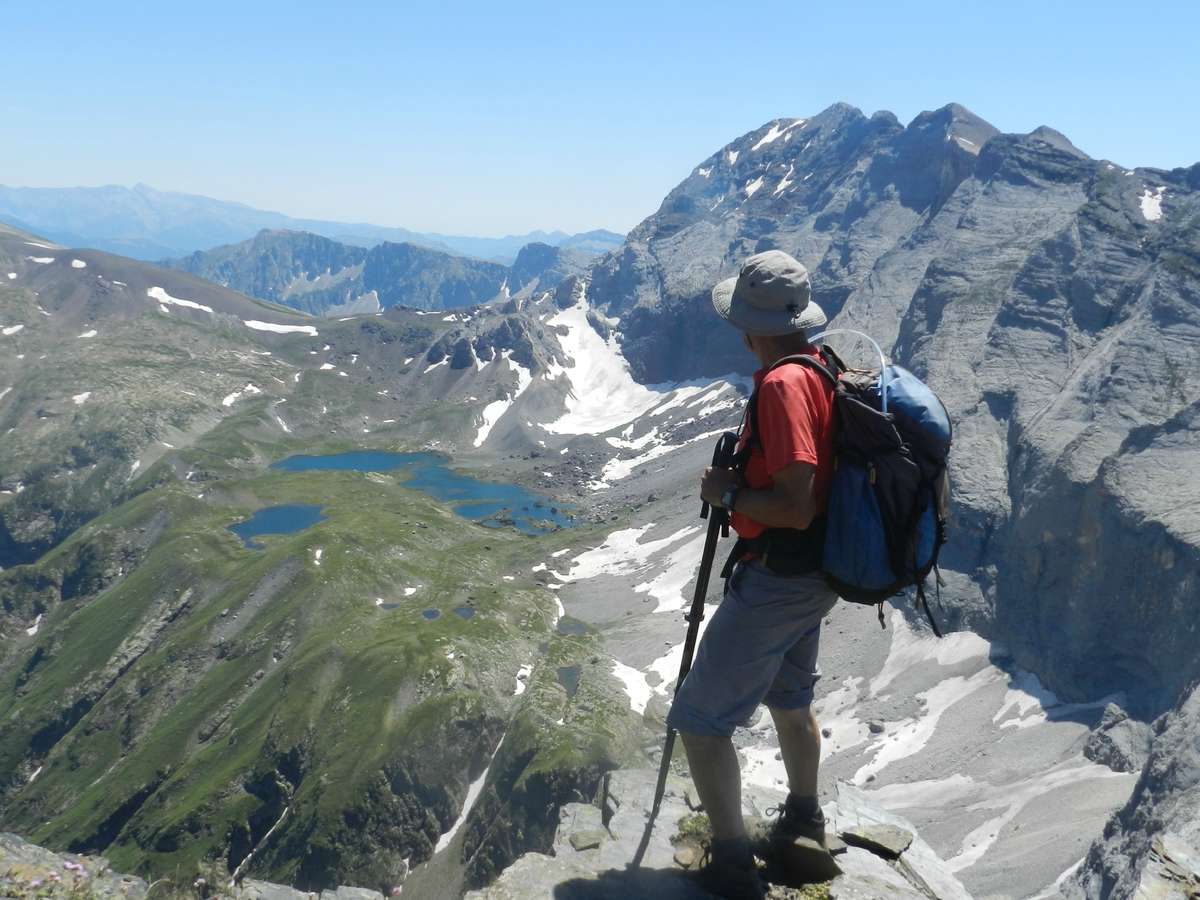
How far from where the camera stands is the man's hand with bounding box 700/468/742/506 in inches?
336

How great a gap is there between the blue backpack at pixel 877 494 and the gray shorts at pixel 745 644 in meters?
0.38

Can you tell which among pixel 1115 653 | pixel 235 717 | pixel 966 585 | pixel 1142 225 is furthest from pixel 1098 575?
pixel 235 717

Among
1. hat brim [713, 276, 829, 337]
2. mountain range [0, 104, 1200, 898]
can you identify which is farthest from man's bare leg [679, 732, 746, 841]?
mountain range [0, 104, 1200, 898]

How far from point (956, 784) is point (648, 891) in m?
75.9

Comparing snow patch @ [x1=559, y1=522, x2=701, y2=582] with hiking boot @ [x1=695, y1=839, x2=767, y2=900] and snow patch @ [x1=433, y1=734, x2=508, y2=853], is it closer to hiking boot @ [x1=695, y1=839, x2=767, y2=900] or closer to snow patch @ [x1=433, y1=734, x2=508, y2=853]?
snow patch @ [x1=433, y1=734, x2=508, y2=853]

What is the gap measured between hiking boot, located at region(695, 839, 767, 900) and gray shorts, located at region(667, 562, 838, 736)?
1459 millimetres

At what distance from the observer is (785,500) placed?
7930mm

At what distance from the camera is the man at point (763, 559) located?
315 inches

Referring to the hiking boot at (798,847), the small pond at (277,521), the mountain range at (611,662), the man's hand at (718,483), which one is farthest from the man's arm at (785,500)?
the small pond at (277,521)

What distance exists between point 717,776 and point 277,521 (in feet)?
537

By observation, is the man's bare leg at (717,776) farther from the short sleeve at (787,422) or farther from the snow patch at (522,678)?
the snow patch at (522,678)

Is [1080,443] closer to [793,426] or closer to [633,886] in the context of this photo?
[633,886]

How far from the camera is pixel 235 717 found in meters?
95.7

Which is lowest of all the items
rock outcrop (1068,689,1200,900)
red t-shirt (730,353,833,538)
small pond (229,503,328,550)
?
small pond (229,503,328,550)
